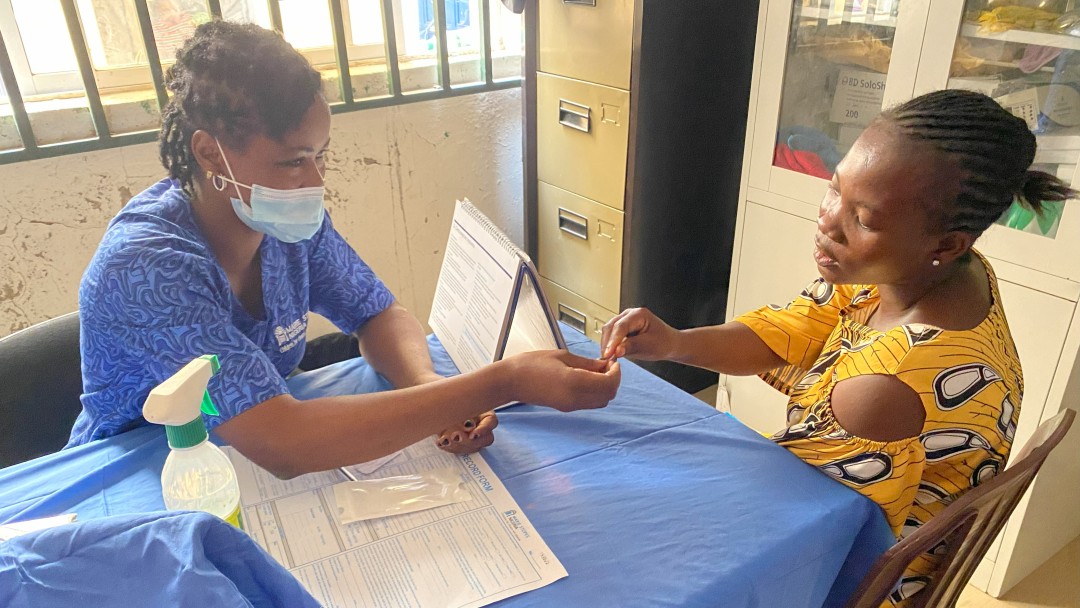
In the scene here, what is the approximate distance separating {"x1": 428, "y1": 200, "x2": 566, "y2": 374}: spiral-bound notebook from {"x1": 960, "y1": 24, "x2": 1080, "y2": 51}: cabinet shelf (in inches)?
46.6

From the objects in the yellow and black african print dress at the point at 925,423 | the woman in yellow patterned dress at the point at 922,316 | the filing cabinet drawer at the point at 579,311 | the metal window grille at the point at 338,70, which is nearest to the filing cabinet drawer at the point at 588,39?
the metal window grille at the point at 338,70

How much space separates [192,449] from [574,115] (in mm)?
1770

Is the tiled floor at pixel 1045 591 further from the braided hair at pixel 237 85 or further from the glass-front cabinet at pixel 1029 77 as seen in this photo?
the braided hair at pixel 237 85

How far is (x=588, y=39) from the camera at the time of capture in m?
2.15

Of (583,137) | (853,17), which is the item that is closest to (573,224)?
(583,137)

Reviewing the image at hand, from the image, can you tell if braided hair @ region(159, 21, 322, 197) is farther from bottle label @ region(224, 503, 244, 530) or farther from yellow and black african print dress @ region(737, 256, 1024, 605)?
yellow and black african print dress @ region(737, 256, 1024, 605)

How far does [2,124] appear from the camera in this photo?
6.05ft

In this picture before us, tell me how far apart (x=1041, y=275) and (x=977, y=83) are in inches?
18.0

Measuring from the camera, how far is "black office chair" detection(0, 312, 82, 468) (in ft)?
3.84

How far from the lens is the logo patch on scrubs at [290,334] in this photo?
1188mm

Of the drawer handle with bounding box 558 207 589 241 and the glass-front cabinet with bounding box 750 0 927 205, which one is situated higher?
the glass-front cabinet with bounding box 750 0 927 205

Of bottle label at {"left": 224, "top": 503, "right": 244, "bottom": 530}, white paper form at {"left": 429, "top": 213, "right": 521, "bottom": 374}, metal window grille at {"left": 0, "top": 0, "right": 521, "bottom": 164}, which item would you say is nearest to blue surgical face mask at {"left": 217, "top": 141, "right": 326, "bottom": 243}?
white paper form at {"left": 429, "top": 213, "right": 521, "bottom": 374}

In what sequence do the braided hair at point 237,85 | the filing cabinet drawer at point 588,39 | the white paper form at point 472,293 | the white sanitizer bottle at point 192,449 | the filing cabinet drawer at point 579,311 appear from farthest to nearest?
1. the filing cabinet drawer at point 579,311
2. the filing cabinet drawer at point 588,39
3. the white paper form at point 472,293
4. the braided hair at point 237,85
5. the white sanitizer bottle at point 192,449

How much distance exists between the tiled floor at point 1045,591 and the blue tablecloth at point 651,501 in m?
1.12
